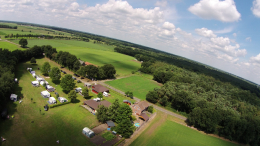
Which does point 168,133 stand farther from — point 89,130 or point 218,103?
point 218,103

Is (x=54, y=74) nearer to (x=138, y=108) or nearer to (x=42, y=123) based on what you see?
(x=42, y=123)

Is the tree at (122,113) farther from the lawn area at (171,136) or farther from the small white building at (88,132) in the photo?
the small white building at (88,132)

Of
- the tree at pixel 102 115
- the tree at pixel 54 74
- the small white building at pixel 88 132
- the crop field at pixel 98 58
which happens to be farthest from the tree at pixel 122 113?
the crop field at pixel 98 58

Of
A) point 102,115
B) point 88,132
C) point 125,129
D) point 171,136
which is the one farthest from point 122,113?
point 171,136

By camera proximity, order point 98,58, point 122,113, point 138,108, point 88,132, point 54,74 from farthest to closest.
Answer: point 98,58 → point 54,74 → point 138,108 → point 122,113 → point 88,132

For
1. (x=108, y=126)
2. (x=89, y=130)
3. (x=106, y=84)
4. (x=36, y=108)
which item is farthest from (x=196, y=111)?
(x=36, y=108)

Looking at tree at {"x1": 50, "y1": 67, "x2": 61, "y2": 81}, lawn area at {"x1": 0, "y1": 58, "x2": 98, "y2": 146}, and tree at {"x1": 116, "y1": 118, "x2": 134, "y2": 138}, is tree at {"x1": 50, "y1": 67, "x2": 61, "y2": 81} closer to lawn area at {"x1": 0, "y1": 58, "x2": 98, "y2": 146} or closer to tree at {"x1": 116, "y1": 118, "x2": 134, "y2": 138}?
lawn area at {"x1": 0, "y1": 58, "x2": 98, "y2": 146}
